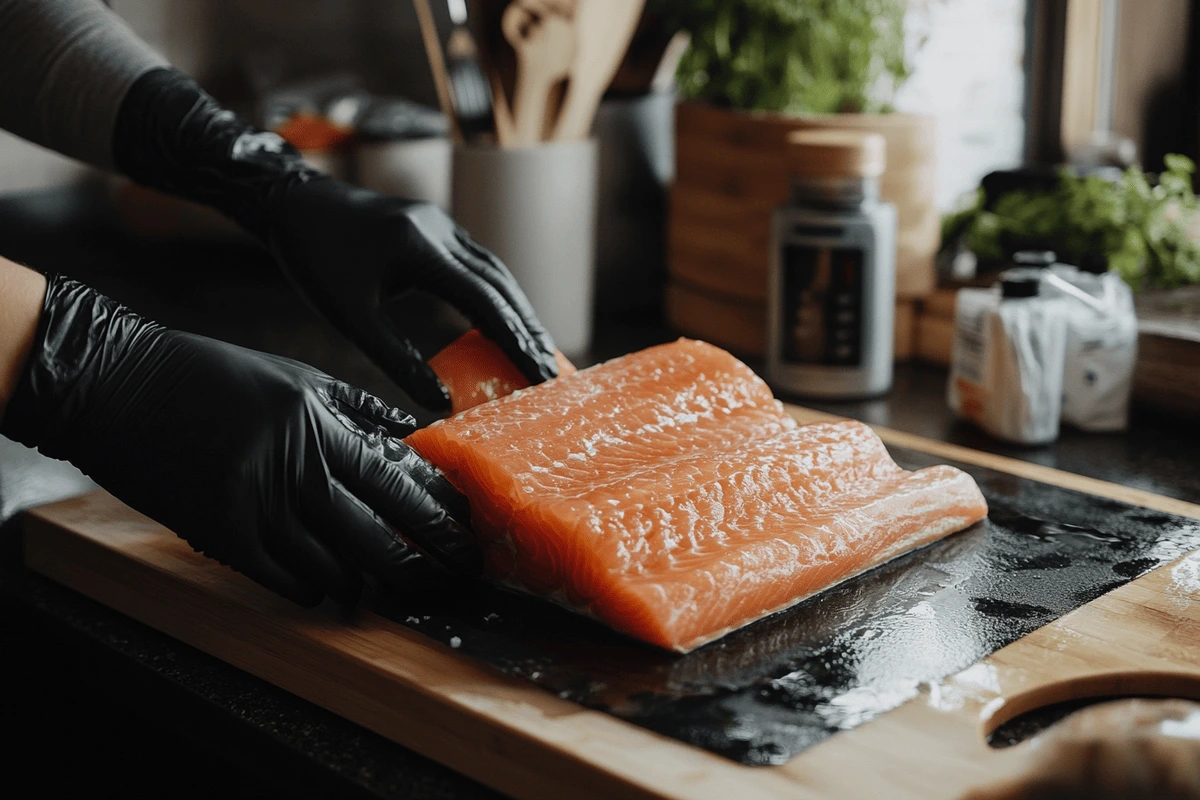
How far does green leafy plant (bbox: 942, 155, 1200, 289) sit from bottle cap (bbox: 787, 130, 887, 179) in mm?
314

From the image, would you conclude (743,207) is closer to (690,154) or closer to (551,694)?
(690,154)

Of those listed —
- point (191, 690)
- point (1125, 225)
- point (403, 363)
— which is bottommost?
point (191, 690)

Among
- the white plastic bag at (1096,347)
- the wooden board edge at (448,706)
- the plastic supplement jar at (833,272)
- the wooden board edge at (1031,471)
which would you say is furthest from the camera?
the plastic supplement jar at (833,272)

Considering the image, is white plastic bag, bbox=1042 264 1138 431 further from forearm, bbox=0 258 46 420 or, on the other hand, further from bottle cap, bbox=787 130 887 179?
forearm, bbox=0 258 46 420

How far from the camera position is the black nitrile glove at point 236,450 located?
998mm

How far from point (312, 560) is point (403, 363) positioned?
0.41 metres

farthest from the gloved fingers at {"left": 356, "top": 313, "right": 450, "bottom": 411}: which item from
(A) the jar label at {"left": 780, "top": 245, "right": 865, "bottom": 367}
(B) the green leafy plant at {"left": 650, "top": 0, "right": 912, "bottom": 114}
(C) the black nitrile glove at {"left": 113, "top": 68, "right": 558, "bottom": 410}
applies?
(B) the green leafy plant at {"left": 650, "top": 0, "right": 912, "bottom": 114}

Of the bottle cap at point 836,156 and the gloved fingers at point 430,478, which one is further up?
the bottle cap at point 836,156

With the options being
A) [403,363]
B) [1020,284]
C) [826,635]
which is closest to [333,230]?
[403,363]

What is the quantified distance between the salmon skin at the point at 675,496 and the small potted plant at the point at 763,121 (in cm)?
66

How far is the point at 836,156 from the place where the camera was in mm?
1695

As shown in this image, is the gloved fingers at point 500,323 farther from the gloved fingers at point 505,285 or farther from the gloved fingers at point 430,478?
the gloved fingers at point 430,478

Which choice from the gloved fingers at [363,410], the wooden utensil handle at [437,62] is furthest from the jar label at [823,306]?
the gloved fingers at [363,410]

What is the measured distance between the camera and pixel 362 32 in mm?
2447
